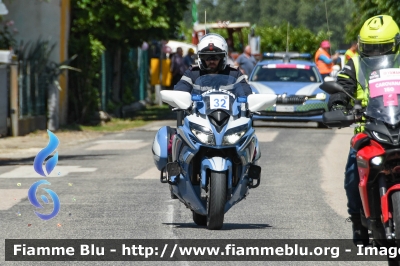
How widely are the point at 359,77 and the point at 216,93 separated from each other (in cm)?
168

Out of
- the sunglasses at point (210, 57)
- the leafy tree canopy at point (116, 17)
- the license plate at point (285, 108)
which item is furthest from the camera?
the leafy tree canopy at point (116, 17)

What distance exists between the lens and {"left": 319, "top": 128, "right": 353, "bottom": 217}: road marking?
10523 mm

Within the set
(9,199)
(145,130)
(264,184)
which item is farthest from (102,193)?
(145,130)

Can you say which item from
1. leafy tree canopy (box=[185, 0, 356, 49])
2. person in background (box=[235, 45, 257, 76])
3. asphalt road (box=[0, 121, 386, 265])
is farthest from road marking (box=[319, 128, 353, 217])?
leafy tree canopy (box=[185, 0, 356, 49])

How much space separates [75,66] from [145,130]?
10.3 ft

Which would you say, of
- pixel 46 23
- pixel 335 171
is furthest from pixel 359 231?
pixel 46 23

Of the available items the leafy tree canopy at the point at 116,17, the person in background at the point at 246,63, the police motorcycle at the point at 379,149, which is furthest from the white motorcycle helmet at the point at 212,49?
the person in background at the point at 246,63

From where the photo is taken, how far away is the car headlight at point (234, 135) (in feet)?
27.0

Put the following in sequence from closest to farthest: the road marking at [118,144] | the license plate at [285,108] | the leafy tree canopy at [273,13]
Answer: the road marking at [118,144] → the license plate at [285,108] → the leafy tree canopy at [273,13]

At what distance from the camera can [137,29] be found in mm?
25906

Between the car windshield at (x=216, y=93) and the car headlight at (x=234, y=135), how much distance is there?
5.9 inches

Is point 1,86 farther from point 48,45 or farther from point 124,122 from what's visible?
point 124,122

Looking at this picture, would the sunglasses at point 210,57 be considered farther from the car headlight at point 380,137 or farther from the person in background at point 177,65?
the person in background at point 177,65

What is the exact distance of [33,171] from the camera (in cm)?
1370
